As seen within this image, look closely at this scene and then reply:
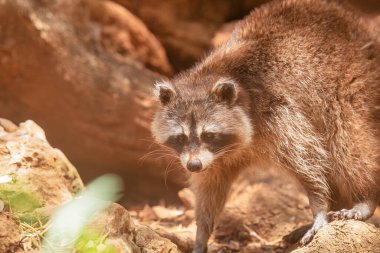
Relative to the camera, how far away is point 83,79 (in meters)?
5.38

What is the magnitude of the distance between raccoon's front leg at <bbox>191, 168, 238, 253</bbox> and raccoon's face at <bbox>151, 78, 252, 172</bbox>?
1.17 ft

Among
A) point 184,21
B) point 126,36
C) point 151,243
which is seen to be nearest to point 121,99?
point 126,36

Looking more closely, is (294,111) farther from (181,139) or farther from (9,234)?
(9,234)

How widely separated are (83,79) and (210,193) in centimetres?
175

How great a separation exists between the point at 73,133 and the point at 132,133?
23.5 inches

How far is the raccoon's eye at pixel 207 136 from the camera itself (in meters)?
4.05

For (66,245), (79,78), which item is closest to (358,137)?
(66,245)

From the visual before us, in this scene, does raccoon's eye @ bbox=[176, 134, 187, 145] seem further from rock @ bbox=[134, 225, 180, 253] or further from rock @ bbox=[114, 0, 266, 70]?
rock @ bbox=[114, 0, 266, 70]

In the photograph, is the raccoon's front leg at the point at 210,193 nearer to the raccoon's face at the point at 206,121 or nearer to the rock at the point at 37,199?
the raccoon's face at the point at 206,121

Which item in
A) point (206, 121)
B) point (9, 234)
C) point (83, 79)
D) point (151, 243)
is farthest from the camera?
point (83, 79)

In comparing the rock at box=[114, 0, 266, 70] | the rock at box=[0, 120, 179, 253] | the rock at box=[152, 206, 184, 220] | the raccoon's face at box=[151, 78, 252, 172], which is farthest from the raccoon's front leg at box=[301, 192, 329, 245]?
the rock at box=[114, 0, 266, 70]

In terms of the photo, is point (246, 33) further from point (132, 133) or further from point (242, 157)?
point (132, 133)

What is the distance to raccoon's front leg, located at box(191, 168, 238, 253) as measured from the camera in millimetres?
4508

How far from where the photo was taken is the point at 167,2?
6.12 metres
